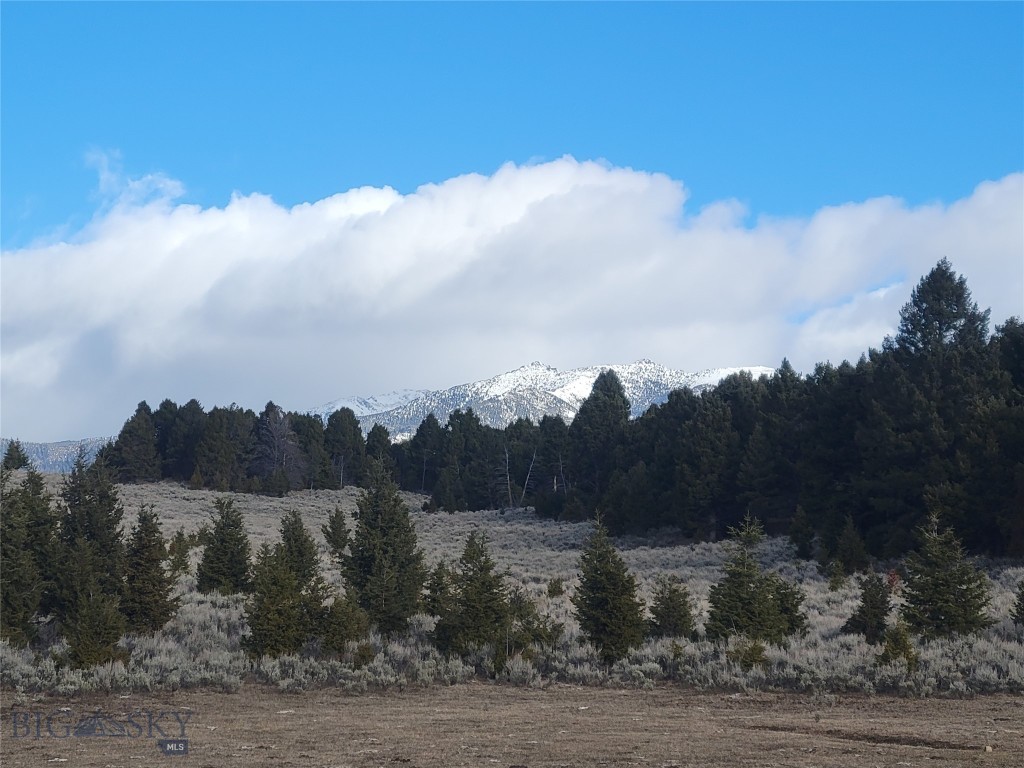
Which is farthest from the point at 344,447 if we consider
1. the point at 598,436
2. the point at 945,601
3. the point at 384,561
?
the point at 945,601

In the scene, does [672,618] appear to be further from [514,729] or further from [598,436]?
[598,436]

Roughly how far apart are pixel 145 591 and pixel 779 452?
3662cm

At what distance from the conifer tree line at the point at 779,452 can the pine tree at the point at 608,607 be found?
18136 millimetres

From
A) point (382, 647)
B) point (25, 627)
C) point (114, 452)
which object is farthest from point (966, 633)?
point (114, 452)

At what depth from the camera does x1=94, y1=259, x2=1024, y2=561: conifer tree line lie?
105 ft

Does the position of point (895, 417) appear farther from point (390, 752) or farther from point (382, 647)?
point (390, 752)

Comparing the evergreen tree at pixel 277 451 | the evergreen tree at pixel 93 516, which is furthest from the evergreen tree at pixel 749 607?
the evergreen tree at pixel 277 451

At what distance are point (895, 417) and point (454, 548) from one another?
22.4 metres

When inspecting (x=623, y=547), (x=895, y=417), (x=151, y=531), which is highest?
(x=895, y=417)

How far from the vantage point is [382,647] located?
1795 cm

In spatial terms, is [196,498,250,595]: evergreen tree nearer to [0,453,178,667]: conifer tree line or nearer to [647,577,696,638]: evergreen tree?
[0,453,178,667]: conifer tree line

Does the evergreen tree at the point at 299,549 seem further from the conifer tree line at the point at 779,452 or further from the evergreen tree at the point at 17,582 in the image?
the conifer tree line at the point at 779,452

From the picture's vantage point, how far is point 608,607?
17109 mm

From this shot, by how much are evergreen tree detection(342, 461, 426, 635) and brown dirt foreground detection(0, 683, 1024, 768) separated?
14.1 feet
